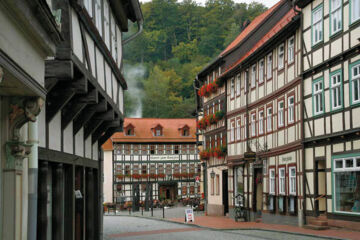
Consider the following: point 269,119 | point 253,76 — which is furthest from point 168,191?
point 269,119

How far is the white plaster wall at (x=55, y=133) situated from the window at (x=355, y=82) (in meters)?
11.1

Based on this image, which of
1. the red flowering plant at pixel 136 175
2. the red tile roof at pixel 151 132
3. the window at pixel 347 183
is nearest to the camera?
the window at pixel 347 183

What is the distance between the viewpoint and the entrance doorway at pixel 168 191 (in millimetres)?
69438

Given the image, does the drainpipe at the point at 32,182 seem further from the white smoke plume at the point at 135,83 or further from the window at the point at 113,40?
the white smoke plume at the point at 135,83

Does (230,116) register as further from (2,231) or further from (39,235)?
(2,231)

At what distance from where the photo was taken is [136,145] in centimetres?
6775

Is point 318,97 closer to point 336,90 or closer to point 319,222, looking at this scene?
point 336,90

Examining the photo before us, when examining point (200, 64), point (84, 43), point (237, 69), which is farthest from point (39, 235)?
point (200, 64)

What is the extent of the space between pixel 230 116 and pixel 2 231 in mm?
30268

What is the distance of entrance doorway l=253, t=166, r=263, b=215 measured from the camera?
3100 cm

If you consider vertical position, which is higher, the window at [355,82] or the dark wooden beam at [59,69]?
the window at [355,82]

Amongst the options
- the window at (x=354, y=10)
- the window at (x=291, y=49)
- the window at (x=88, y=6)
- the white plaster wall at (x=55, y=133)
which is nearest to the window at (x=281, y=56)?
the window at (x=291, y=49)

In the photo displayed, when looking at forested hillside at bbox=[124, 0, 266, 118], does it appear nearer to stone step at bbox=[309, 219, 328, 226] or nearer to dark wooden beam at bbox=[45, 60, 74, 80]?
stone step at bbox=[309, 219, 328, 226]

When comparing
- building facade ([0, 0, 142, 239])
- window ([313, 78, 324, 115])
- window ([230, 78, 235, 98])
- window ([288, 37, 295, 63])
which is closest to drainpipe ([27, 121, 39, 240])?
building facade ([0, 0, 142, 239])
